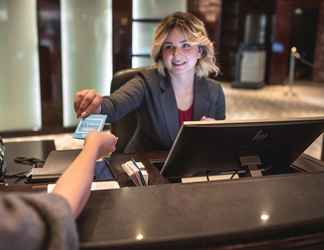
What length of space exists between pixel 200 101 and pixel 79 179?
3.86ft

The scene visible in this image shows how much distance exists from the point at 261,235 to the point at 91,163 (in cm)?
37

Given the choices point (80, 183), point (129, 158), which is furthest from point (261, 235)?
point (129, 158)

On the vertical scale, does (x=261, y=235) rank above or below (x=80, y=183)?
below

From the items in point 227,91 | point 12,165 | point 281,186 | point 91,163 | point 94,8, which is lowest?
point 227,91

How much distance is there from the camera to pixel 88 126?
1240 mm

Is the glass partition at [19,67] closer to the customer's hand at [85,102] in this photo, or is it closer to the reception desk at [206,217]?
the customer's hand at [85,102]

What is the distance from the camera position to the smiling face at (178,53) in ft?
6.10

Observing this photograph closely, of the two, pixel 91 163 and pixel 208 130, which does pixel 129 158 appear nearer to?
pixel 208 130

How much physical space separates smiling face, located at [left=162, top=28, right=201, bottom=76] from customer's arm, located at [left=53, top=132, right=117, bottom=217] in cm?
98

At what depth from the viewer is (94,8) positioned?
13.6ft

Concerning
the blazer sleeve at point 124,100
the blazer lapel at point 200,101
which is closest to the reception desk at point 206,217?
the blazer sleeve at point 124,100

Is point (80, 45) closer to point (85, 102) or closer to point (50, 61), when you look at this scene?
point (50, 61)

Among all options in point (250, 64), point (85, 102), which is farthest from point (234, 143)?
point (250, 64)

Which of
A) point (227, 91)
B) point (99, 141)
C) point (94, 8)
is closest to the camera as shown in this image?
point (99, 141)
